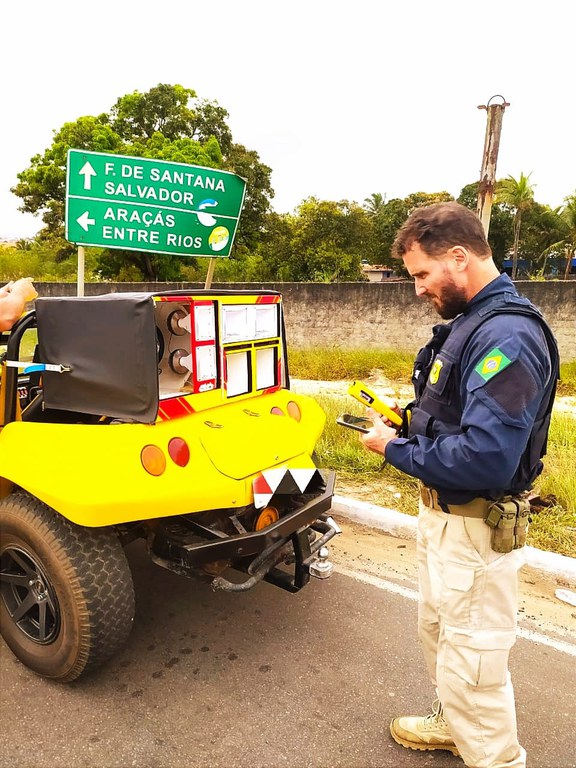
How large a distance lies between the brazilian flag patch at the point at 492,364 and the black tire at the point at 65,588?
1.60 metres

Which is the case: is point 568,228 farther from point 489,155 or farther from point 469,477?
point 469,477

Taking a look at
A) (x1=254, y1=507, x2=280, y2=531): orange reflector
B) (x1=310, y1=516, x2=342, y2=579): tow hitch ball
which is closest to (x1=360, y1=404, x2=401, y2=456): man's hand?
(x1=254, y1=507, x2=280, y2=531): orange reflector

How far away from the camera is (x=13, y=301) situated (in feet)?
8.02

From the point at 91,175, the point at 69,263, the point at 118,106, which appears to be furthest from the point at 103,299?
the point at 118,106

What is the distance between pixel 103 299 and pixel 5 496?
41.8 inches

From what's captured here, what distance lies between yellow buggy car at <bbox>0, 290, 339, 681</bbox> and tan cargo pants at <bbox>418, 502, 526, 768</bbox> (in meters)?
0.79

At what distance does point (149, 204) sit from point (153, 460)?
2.84 m

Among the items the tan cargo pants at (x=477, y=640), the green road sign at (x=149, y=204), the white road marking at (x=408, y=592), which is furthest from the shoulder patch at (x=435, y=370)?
the green road sign at (x=149, y=204)

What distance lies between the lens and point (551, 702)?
7.32 ft

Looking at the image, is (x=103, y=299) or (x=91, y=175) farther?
(x=91, y=175)

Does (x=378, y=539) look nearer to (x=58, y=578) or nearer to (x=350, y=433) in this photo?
(x=350, y=433)

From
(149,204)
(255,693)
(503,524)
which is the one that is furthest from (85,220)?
(503,524)

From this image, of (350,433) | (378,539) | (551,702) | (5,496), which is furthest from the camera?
(350,433)

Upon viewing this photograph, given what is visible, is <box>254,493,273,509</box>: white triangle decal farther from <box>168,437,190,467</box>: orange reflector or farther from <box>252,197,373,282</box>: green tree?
<box>252,197,373,282</box>: green tree
